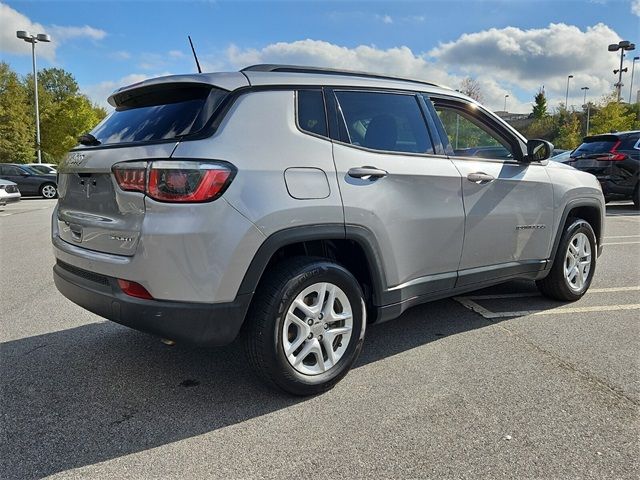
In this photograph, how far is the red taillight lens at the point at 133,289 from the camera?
8.55 feet

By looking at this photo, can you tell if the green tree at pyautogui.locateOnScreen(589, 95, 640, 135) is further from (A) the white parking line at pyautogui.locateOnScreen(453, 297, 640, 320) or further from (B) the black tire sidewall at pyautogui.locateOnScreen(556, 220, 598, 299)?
(A) the white parking line at pyautogui.locateOnScreen(453, 297, 640, 320)

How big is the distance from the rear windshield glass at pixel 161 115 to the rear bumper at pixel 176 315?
2.73 feet

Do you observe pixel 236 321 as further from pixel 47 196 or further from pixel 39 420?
pixel 47 196

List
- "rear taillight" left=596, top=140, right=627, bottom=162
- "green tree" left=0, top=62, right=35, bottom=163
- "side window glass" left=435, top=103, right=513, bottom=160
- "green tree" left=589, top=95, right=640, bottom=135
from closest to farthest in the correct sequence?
"side window glass" left=435, top=103, right=513, bottom=160 → "rear taillight" left=596, top=140, right=627, bottom=162 → "green tree" left=0, top=62, right=35, bottom=163 → "green tree" left=589, top=95, right=640, bottom=135

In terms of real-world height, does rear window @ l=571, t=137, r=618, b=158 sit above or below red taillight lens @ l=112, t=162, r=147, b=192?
above

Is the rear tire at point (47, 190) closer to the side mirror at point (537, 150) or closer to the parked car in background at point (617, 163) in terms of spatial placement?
the parked car in background at point (617, 163)

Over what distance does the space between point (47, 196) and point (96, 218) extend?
19907 mm

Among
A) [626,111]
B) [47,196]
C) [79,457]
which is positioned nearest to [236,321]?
[79,457]

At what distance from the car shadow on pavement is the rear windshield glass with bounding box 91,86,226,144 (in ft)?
4.76

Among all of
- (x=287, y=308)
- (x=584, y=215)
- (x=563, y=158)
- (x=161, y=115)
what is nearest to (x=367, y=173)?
(x=287, y=308)

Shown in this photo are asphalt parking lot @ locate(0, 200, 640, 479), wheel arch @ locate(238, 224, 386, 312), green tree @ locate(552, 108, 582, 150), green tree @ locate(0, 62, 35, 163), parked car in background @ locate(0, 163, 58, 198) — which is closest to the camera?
asphalt parking lot @ locate(0, 200, 640, 479)

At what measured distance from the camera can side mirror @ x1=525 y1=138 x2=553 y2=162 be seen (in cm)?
418

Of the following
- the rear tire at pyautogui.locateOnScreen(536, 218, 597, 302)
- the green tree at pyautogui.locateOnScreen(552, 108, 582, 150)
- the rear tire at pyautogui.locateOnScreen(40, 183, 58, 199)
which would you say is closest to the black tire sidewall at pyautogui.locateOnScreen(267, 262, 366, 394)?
the rear tire at pyautogui.locateOnScreen(536, 218, 597, 302)

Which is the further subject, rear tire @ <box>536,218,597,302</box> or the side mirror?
rear tire @ <box>536,218,597,302</box>
